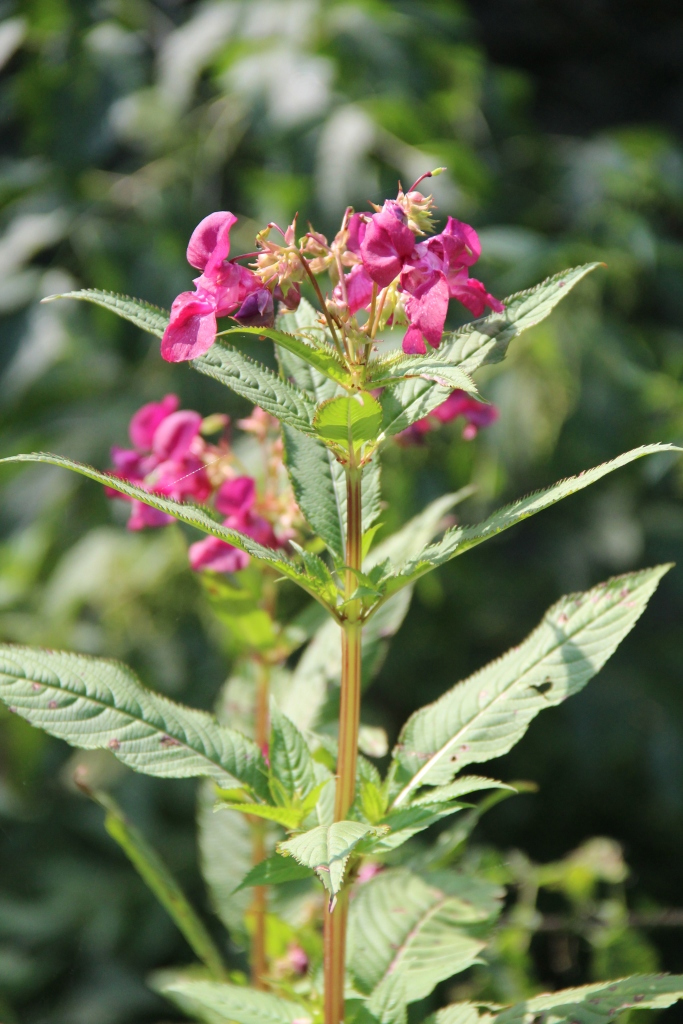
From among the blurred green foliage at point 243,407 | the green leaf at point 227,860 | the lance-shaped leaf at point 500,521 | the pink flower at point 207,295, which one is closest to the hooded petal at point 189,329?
the pink flower at point 207,295

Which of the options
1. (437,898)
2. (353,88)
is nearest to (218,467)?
(437,898)

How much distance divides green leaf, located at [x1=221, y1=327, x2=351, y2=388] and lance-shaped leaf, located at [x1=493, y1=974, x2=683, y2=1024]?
0.32 m

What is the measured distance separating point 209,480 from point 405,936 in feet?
1.12

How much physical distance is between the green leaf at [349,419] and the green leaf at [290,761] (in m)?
0.17

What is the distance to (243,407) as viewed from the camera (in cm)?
122

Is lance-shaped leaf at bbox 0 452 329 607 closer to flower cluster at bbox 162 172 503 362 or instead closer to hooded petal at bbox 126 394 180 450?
flower cluster at bbox 162 172 503 362

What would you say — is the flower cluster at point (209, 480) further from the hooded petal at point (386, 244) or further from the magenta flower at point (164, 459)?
the hooded petal at point (386, 244)

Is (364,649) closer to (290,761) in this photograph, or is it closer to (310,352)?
(290,761)

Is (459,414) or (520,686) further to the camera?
(459,414)

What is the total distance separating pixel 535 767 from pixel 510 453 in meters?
0.62

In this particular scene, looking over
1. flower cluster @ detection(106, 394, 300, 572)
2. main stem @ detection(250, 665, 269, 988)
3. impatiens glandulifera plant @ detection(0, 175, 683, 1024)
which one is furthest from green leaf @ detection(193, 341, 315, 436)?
main stem @ detection(250, 665, 269, 988)

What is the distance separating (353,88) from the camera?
1.41m

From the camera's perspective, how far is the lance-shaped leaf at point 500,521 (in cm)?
38

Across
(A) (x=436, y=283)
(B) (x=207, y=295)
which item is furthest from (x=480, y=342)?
(B) (x=207, y=295)
